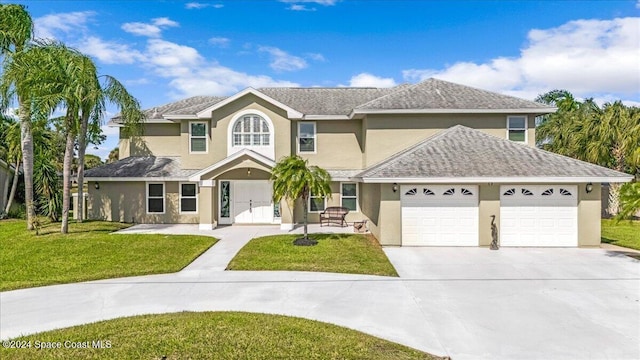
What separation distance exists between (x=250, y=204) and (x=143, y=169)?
6335mm

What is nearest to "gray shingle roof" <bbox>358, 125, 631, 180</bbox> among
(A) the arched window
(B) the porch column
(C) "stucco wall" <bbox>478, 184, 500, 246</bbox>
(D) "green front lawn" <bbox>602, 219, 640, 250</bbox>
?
(C) "stucco wall" <bbox>478, 184, 500, 246</bbox>

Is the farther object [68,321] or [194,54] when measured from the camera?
[194,54]

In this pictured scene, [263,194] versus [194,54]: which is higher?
[194,54]

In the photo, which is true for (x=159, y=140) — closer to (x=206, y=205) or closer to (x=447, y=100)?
(x=206, y=205)

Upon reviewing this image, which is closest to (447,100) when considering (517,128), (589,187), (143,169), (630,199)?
(517,128)

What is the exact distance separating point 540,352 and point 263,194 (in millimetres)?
15470

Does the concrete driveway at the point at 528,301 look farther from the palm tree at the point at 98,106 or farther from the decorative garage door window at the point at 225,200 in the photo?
the palm tree at the point at 98,106

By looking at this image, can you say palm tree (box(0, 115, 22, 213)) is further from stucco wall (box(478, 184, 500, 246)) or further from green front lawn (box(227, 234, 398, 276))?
stucco wall (box(478, 184, 500, 246))

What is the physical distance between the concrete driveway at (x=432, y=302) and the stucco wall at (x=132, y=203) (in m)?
8.89

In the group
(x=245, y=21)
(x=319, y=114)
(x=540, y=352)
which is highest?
(x=245, y=21)

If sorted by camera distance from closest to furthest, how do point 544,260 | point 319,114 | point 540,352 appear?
point 540,352
point 544,260
point 319,114

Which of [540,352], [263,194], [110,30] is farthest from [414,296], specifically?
[110,30]

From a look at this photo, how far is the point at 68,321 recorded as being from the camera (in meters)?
7.35

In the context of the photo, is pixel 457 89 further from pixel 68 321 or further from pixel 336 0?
pixel 68 321
